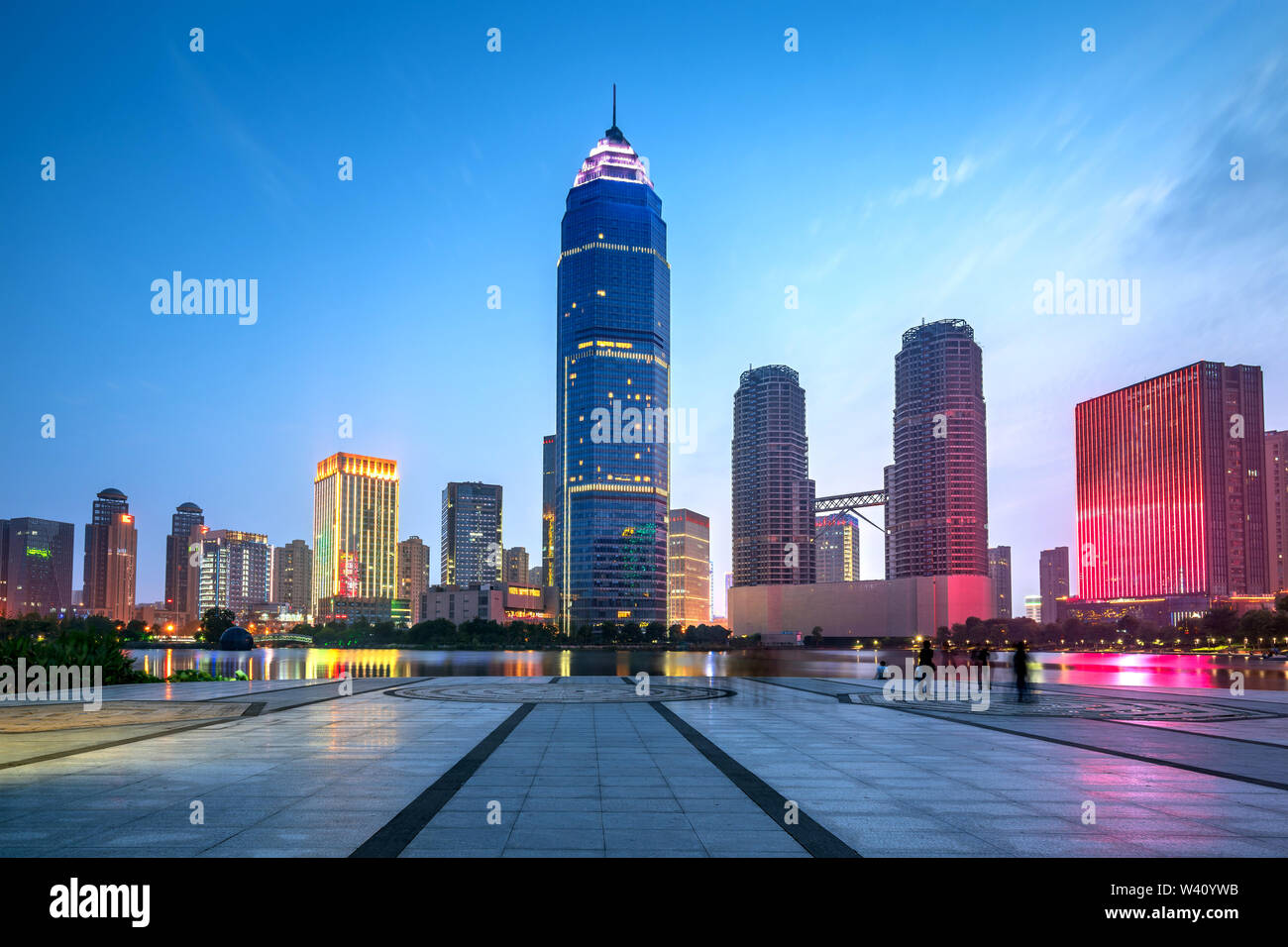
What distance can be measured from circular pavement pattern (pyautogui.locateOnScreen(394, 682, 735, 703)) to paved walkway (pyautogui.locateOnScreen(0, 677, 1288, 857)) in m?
4.38

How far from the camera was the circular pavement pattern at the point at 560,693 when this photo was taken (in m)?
31.7

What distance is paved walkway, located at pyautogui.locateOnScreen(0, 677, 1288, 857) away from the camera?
10.5 m

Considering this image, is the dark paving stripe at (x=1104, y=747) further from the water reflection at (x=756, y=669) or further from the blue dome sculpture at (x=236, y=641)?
the blue dome sculpture at (x=236, y=641)

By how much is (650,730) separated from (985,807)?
35.4 ft

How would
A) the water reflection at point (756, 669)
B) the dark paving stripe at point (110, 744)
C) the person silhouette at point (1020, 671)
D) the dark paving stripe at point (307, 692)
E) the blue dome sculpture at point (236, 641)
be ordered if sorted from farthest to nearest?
the blue dome sculpture at point (236, 641)
the water reflection at point (756, 669)
the person silhouette at point (1020, 671)
the dark paving stripe at point (307, 692)
the dark paving stripe at point (110, 744)

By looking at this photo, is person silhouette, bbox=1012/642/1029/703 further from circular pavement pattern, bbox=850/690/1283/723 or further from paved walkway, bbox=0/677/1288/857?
paved walkway, bbox=0/677/1288/857

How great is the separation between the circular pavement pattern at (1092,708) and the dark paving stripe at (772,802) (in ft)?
38.5

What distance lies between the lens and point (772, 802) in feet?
42.2

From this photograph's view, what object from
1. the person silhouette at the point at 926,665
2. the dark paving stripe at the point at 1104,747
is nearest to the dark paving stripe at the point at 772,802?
the dark paving stripe at the point at 1104,747

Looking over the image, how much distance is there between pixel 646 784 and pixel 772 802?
245cm

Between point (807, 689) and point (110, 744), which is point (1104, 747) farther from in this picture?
point (110, 744)

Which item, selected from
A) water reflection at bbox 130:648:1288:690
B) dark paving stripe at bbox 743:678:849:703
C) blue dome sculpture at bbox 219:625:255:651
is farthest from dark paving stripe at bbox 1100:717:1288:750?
blue dome sculpture at bbox 219:625:255:651
